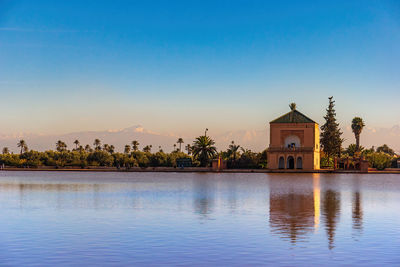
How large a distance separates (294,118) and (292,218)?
6513cm

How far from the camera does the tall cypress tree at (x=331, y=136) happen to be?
266 ft

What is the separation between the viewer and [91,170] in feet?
285

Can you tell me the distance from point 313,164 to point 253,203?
5691cm

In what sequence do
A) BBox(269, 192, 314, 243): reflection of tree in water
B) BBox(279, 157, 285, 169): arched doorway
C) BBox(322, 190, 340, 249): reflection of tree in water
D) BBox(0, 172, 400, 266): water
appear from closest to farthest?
1. BBox(0, 172, 400, 266): water
2. BBox(322, 190, 340, 249): reflection of tree in water
3. BBox(269, 192, 314, 243): reflection of tree in water
4. BBox(279, 157, 285, 169): arched doorway

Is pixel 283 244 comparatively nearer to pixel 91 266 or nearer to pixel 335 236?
pixel 335 236

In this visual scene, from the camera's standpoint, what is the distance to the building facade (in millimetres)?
77062

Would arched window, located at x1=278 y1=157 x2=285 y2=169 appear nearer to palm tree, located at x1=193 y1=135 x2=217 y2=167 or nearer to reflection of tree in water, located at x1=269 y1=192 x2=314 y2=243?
palm tree, located at x1=193 y1=135 x2=217 y2=167

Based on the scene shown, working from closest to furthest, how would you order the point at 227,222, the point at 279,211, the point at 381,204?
1. the point at 227,222
2. the point at 279,211
3. the point at 381,204

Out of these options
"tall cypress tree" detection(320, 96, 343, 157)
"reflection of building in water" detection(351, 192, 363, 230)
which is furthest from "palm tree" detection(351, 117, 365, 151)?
"reflection of building in water" detection(351, 192, 363, 230)

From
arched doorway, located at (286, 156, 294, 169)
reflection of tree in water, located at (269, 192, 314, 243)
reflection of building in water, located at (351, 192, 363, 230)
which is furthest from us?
arched doorway, located at (286, 156, 294, 169)

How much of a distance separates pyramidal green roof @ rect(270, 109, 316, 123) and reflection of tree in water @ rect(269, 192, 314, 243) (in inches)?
2281

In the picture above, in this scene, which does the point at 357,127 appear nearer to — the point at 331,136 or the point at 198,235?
the point at 331,136

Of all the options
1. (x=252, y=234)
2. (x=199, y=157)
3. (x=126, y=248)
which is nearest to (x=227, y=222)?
(x=252, y=234)

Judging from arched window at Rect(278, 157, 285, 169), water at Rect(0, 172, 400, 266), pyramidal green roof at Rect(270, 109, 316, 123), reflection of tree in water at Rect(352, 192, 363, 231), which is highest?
pyramidal green roof at Rect(270, 109, 316, 123)
